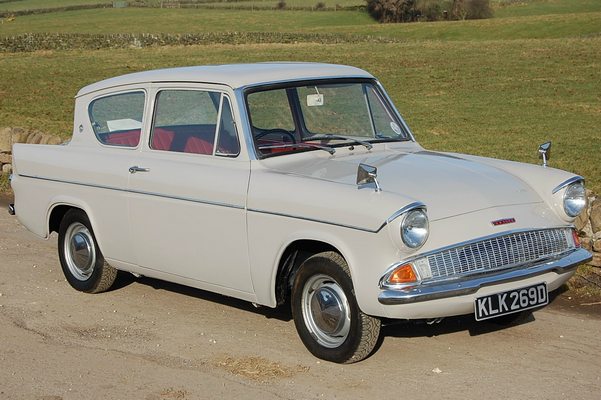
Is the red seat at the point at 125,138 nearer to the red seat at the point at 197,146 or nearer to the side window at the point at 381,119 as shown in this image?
the red seat at the point at 197,146

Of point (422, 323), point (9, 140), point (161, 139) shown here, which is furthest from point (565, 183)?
point (9, 140)

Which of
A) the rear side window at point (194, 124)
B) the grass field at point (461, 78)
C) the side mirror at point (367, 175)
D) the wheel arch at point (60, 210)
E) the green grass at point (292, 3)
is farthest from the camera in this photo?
the green grass at point (292, 3)

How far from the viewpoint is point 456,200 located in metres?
5.88

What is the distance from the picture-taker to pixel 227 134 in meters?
6.72

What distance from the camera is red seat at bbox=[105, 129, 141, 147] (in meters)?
7.36

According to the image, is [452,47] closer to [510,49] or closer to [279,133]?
[510,49]

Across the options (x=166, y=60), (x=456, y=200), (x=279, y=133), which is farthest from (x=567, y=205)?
(x=166, y=60)

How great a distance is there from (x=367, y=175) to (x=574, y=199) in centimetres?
149

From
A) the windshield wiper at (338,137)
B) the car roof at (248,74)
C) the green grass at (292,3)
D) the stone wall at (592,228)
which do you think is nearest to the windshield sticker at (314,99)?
the car roof at (248,74)

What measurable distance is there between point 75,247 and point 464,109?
15.6 metres

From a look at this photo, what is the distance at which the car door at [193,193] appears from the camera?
21.2ft

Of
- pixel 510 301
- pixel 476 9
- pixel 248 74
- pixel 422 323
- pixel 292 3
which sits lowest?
pixel 292 3

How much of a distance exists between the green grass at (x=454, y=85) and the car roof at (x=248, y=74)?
5.69 meters

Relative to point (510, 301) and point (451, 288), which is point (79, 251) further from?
point (510, 301)
